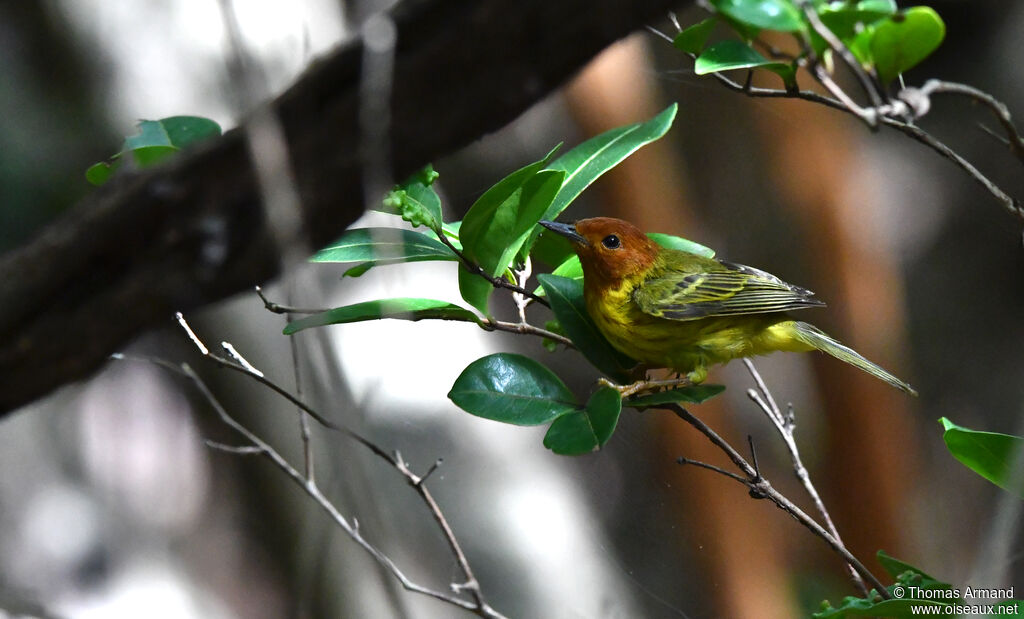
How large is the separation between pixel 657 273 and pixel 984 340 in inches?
143

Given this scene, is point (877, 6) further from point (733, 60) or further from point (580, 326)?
point (580, 326)

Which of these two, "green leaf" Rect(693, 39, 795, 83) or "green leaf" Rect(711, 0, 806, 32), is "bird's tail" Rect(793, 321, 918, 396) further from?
"green leaf" Rect(711, 0, 806, 32)

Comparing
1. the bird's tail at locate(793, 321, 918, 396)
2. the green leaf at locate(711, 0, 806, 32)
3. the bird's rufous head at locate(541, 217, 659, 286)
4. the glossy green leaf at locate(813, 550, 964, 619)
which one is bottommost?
the glossy green leaf at locate(813, 550, 964, 619)

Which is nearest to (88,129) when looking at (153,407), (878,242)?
(153,407)

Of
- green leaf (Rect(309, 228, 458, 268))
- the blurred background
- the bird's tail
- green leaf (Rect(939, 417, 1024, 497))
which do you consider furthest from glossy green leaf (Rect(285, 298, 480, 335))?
the blurred background

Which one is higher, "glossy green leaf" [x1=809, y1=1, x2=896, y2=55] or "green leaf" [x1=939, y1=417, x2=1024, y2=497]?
"glossy green leaf" [x1=809, y1=1, x2=896, y2=55]

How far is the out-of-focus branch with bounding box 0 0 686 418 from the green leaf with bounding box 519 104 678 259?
1.70 ft

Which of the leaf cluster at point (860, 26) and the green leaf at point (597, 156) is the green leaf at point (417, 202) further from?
the leaf cluster at point (860, 26)

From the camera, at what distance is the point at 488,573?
341 centimetres

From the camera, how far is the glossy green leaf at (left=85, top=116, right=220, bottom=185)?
4.41ft

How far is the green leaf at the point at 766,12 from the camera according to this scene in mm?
984

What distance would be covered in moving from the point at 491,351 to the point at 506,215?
238 centimetres

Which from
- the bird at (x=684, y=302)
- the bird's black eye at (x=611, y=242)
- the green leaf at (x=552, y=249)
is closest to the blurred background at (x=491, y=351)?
the bird at (x=684, y=302)

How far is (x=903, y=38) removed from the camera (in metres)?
1.03
